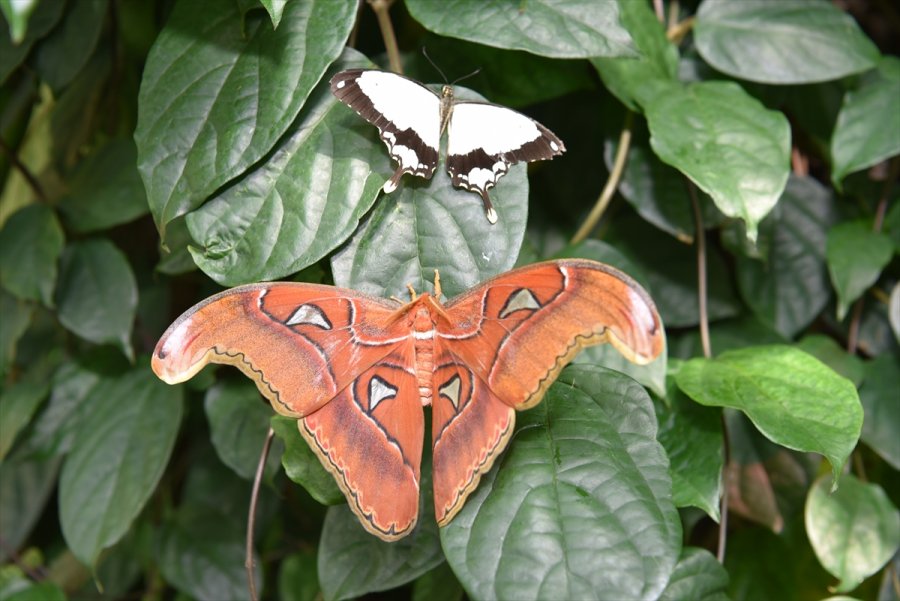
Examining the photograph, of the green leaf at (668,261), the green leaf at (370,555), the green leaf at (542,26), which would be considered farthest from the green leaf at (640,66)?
the green leaf at (370,555)

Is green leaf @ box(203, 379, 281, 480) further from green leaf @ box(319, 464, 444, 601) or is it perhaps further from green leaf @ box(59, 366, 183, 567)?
green leaf @ box(319, 464, 444, 601)

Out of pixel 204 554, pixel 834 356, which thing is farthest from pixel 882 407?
pixel 204 554

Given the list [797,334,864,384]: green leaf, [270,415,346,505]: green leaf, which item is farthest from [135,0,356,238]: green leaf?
[797,334,864,384]: green leaf

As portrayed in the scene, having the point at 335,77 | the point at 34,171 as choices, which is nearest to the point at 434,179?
the point at 335,77

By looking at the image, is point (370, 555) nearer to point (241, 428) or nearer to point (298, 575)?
point (241, 428)

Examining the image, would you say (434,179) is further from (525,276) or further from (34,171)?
(34,171)

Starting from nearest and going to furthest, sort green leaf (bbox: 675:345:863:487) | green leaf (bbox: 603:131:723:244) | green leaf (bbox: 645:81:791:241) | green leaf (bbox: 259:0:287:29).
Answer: green leaf (bbox: 259:0:287:29), green leaf (bbox: 675:345:863:487), green leaf (bbox: 645:81:791:241), green leaf (bbox: 603:131:723:244)
